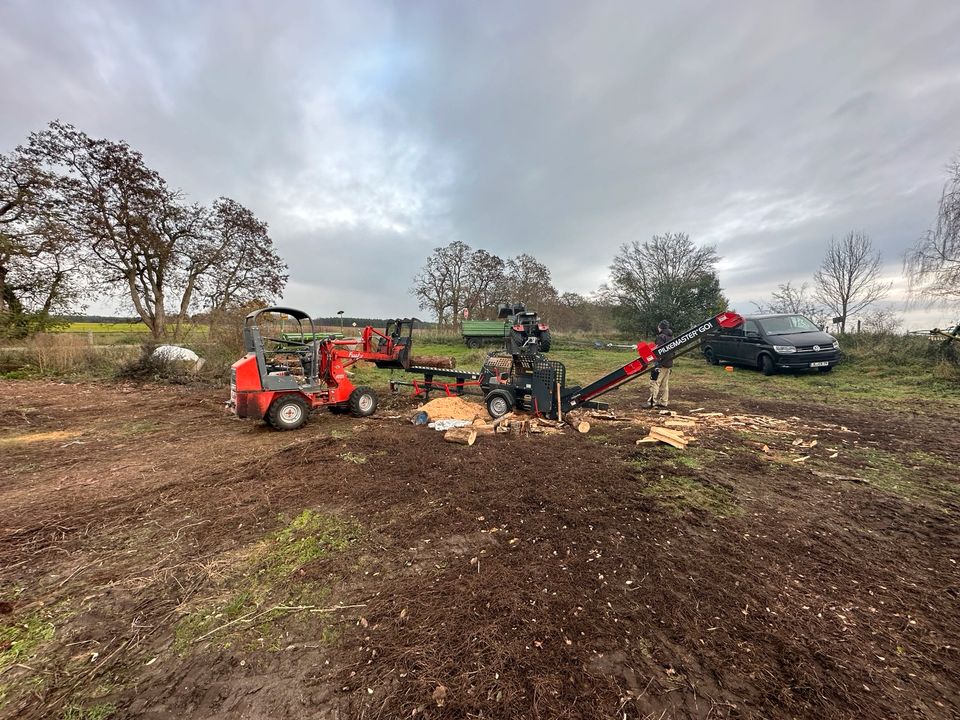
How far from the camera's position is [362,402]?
8.11m

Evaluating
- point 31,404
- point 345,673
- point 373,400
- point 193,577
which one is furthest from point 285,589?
point 31,404

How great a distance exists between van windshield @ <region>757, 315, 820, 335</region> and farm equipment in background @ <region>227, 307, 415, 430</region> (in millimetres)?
12042

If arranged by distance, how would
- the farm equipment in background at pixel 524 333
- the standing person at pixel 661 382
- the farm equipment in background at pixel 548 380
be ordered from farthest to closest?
the standing person at pixel 661 382
the farm equipment in background at pixel 524 333
the farm equipment in background at pixel 548 380

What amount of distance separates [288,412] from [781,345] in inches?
555

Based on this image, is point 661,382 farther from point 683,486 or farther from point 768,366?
point 768,366

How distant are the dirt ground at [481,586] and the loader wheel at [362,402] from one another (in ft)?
9.29

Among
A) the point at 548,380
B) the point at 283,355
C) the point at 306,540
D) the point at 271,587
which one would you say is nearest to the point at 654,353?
the point at 548,380

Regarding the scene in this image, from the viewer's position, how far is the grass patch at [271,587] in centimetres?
220

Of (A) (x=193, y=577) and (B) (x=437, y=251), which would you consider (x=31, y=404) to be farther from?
(B) (x=437, y=251)

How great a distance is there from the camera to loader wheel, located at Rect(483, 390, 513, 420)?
7574 mm

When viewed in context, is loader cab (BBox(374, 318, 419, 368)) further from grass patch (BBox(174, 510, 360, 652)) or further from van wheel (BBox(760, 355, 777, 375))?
van wheel (BBox(760, 355, 777, 375))

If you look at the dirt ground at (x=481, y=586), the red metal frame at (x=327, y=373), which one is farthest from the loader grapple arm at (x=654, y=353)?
the red metal frame at (x=327, y=373)

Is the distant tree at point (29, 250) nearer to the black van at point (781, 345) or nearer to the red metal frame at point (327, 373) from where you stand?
the red metal frame at point (327, 373)

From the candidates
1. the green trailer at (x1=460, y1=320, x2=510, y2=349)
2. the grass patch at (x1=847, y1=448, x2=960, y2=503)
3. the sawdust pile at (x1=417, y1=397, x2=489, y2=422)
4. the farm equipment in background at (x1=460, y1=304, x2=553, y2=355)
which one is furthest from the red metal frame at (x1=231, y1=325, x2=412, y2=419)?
the green trailer at (x1=460, y1=320, x2=510, y2=349)
